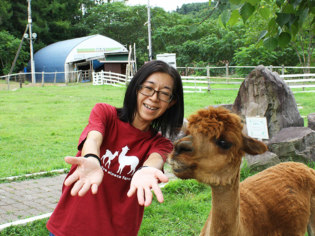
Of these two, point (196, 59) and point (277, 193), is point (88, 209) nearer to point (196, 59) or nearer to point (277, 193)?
point (277, 193)

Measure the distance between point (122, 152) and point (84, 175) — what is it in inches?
27.1

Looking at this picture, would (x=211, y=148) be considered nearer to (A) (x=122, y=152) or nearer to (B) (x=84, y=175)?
(A) (x=122, y=152)

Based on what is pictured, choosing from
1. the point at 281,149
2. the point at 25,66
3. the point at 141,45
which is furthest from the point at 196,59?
the point at 281,149

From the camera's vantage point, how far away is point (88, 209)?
2416 millimetres

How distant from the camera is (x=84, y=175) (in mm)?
1804

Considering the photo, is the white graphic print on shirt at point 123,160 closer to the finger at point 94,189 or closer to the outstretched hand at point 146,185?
the outstretched hand at point 146,185

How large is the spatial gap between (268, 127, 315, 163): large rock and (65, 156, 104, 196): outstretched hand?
191 inches

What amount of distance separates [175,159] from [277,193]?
1587mm

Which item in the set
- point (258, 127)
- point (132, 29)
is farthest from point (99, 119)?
point (132, 29)

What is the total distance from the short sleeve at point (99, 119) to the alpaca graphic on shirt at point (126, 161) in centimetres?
22

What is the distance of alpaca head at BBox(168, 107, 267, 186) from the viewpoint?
6.80 ft

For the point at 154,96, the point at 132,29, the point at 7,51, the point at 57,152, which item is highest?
the point at 132,29

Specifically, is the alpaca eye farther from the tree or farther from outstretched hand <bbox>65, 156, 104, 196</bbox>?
the tree

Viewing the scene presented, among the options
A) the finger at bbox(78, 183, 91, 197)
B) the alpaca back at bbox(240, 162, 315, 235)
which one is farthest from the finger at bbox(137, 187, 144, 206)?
the alpaca back at bbox(240, 162, 315, 235)
